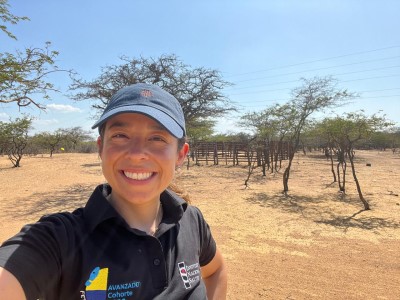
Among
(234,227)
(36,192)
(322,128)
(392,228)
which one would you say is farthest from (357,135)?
(36,192)

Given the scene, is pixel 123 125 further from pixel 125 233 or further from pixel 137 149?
pixel 125 233

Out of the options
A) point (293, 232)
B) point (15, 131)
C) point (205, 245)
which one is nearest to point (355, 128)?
point (293, 232)

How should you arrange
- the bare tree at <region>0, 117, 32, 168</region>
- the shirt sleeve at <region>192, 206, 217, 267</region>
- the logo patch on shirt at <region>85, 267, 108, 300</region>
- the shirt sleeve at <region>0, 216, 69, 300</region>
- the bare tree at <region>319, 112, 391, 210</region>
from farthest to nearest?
the bare tree at <region>0, 117, 32, 168</region>, the bare tree at <region>319, 112, 391, 210</region>, the shirt sleeve at <region>192, 206, 217, 267</region>, the logo patch on shirt at <region>85, 267, 108, 300</region>, the shirt sleeve at <region>0, 216, 69, 300</region>

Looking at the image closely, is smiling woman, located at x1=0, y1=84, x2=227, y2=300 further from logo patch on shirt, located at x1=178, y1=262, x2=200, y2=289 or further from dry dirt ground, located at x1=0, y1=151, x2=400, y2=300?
dry dirt ground, located at x1=0, y1=151, x2=400, y2=300

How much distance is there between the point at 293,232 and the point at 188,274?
6361mm

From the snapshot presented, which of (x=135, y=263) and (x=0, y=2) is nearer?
(x=135, y=263)

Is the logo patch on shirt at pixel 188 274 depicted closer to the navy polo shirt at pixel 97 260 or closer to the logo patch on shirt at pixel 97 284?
the navy polo shirt at pixel 97 260

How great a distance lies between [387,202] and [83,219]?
457 inches

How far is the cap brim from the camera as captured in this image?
1.10m

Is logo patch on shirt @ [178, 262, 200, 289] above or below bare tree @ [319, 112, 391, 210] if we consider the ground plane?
below

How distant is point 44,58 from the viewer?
6039mm

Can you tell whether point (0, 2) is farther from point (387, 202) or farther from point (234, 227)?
point (387, 202)

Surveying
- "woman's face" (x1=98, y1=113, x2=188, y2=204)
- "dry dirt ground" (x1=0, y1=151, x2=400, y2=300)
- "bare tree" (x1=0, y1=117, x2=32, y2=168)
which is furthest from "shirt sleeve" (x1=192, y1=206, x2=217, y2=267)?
"bare tree" (x1=0, y1=117, x2=32, y2=168)

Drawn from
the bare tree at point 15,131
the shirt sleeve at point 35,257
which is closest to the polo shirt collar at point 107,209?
the shirt sleeve at point 35,257
